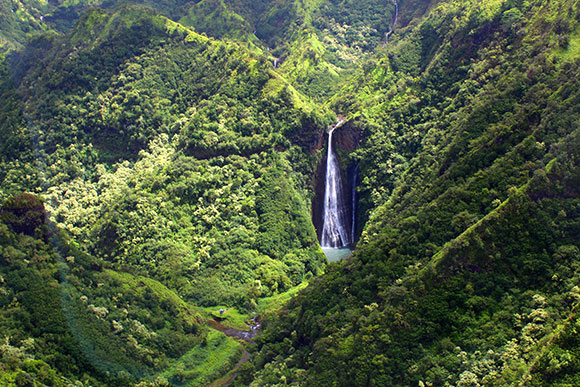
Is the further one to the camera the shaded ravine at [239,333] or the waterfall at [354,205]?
the waterfall at [354,205]

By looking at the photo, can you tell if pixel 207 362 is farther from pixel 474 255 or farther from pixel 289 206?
pixel 289 206

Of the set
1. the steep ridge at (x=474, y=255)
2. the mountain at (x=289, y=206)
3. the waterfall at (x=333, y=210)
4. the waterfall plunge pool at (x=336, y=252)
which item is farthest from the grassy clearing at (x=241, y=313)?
the waterfall at (x=333, y=210)

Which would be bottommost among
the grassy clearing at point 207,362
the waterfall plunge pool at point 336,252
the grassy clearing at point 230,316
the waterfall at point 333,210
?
the grassy clearing at point 207,362

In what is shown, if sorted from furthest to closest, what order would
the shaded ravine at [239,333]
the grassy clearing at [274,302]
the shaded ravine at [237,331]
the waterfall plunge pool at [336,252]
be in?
the waterfall plunge pool at [336,252] → the grassy clearing at [274,302] → the shaded ravine at [237,331] → the shaded ravine at [239,333]

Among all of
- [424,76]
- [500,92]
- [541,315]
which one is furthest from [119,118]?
[541,315]

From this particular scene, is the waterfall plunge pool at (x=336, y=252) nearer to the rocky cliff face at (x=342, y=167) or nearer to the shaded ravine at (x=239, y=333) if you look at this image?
the rocky cliff face at (x=342, y=167)

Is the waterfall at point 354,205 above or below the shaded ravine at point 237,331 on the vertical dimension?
above

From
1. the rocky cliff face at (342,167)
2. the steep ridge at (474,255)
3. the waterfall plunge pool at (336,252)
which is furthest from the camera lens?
the rocky cliff face at (342,167)
